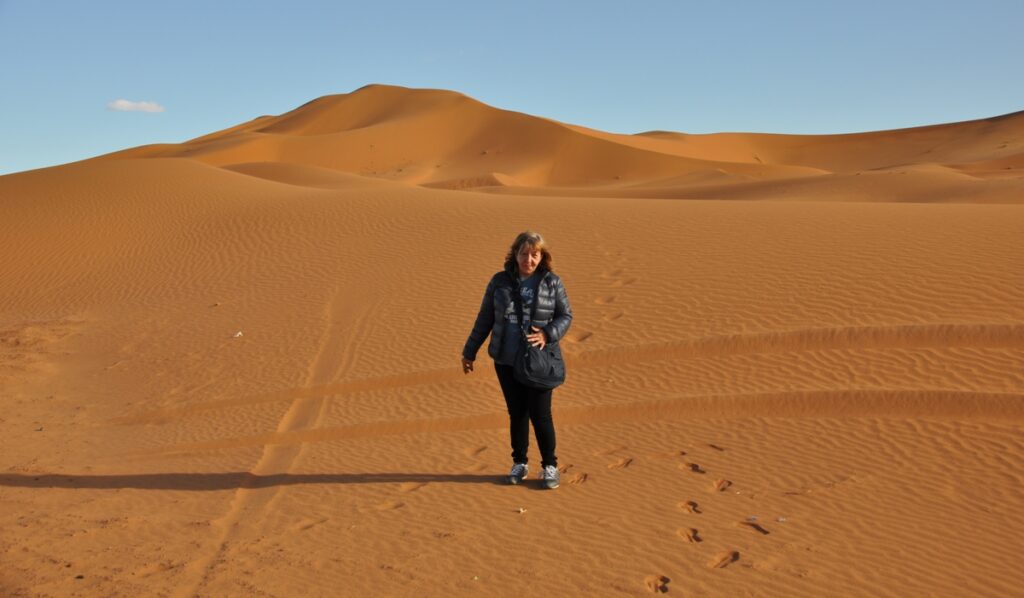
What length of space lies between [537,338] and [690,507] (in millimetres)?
1518

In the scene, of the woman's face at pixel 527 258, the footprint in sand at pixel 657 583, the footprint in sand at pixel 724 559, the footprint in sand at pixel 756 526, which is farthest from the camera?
the woman's face at pixel 527 258

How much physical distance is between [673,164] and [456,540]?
4895cm

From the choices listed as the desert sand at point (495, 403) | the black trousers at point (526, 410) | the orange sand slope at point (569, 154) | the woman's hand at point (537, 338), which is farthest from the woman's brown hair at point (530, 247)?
the orange sand slope at point (569, 154)

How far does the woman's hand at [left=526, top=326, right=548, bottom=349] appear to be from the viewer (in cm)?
523

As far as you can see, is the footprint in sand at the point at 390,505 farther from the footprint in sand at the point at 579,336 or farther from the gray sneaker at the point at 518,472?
the footprint in sand at the point at 579,336

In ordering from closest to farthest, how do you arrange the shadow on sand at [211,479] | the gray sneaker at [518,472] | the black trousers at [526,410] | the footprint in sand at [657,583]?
1. the footprint in sand at [657,583]
2. the black trousers at [526,410]
3. the gray sneaker at [518,472]
4. the shadow on sand at [211,479]

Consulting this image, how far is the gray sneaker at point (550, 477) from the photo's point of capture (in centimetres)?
574

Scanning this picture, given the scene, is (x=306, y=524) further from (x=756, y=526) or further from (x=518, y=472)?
(x=756, y=526)

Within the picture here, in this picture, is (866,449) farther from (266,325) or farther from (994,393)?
(266,325)

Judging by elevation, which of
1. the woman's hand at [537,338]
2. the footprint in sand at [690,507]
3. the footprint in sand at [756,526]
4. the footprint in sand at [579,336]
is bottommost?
the footprint in sand at [690,507]

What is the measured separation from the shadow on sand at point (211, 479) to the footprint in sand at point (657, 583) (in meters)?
1.85

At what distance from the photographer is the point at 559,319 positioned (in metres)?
5.38

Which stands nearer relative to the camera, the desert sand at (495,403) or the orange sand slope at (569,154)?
the desert sand at (495,403)

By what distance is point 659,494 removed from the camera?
5.63 meters
